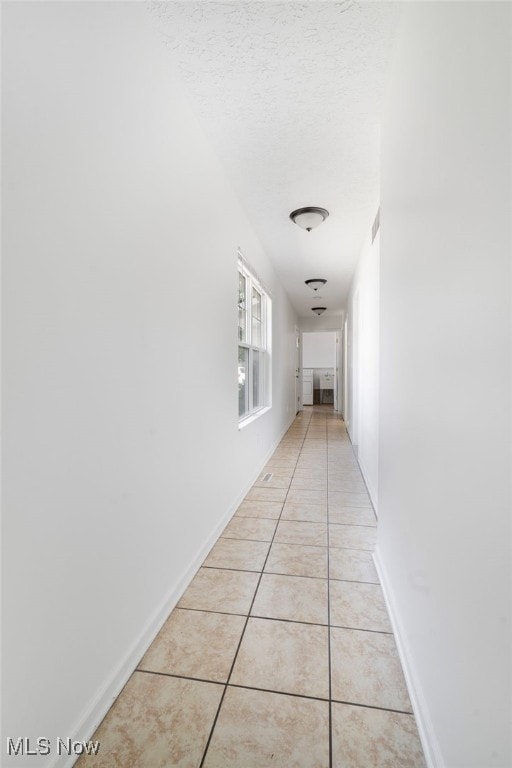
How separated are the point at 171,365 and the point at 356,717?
1.53 metres

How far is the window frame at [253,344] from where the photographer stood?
12.0 feet

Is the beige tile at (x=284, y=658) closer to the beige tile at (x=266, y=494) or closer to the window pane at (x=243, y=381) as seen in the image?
the beige tile at (x=266, y=494)

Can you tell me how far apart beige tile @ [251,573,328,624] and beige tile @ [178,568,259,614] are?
6 centimetres

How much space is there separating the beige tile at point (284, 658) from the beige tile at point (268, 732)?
2.0 inches

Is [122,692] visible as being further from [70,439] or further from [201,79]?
[201,79]

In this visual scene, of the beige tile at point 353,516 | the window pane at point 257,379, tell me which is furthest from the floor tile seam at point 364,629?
the window pane at point 257,379

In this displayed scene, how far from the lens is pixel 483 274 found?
777 millimetres

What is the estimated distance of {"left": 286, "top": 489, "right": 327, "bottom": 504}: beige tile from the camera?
323cm

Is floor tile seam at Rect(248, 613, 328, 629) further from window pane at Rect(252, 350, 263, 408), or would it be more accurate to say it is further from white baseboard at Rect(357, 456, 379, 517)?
window pane at Rect(252, 350, 263, 408)

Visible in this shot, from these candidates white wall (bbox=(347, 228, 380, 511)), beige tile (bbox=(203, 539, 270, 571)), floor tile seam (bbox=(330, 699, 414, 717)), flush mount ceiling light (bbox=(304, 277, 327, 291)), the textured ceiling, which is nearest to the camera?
floor tile seam (bbox=(330, 699, 414, 717))

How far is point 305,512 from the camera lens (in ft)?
9.77

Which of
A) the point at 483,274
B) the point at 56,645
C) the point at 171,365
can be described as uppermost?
the point at 483,274

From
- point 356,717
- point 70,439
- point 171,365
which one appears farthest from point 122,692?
point 171,365

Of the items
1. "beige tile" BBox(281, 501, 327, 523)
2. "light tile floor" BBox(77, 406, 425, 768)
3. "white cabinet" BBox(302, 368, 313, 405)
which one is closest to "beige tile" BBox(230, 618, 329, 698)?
"light tile floor" BBox(77, 406, 425, 768)
